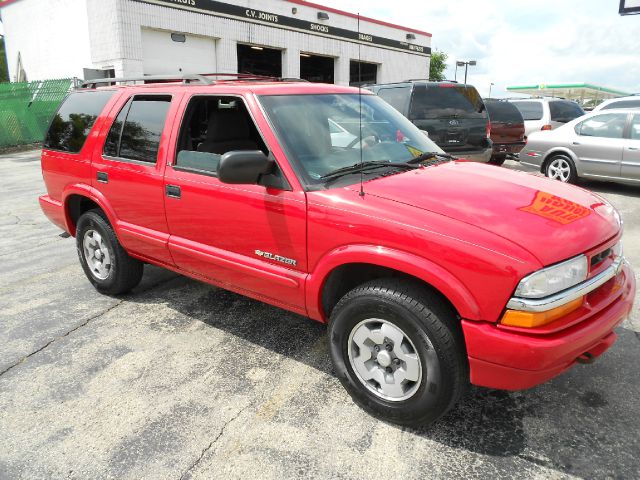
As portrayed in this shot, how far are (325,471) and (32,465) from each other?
4.81 ft

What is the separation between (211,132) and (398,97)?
545 cm

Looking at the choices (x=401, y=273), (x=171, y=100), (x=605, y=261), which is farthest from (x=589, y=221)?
(x=171, y=100)

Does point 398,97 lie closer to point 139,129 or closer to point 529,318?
point 139,129

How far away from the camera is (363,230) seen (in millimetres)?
2619

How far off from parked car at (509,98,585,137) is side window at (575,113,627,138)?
420 cm

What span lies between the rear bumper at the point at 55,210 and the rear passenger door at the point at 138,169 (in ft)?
2.58

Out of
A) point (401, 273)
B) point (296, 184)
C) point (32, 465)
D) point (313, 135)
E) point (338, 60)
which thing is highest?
point (338, 60)

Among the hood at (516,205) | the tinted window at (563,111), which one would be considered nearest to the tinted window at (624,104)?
the tinted window at (563,111)

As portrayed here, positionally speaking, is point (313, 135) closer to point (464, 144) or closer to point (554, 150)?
point (464, 144)

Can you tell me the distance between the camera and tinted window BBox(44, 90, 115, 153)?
4363 mm

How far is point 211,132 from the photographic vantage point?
3.92 metres

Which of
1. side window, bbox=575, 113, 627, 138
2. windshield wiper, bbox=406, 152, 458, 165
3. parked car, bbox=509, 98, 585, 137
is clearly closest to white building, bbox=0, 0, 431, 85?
parked car, bbox=509, 98, 585, 137

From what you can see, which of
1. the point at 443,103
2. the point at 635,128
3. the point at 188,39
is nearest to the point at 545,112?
the point at 635,128

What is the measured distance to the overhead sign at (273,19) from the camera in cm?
1969
